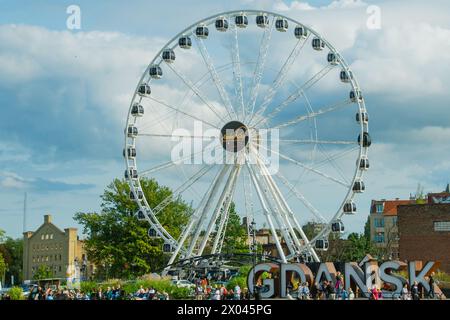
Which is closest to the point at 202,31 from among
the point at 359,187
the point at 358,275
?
the point at 359,187

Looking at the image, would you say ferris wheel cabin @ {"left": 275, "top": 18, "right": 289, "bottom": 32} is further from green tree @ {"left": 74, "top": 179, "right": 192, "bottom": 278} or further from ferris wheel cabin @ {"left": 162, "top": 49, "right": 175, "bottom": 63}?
green tree @ {"left": 74, "top": 179, "right": 192, "bottom": 278}

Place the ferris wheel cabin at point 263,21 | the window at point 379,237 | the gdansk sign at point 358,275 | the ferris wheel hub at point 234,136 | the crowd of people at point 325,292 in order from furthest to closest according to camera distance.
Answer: the window at point 379,237 → the ferris wheel cabin at point 263,21 → the ferris wheel hub at point 234,136 → the gdansk sign at point 358,275 → the crowd of people at point 325,292

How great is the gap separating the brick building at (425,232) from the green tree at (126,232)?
25.9m

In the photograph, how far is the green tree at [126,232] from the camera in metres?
98.5

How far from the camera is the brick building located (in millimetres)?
88500

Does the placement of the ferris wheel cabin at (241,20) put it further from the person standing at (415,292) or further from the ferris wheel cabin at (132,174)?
the person standing at (415,292)

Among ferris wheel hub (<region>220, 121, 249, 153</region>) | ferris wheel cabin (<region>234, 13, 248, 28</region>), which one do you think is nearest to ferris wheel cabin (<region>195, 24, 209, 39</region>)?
ferris wheel cabin (<region>234, 13, 248, 28</region>)

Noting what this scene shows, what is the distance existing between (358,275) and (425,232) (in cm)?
3619

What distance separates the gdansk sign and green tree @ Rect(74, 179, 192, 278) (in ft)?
138

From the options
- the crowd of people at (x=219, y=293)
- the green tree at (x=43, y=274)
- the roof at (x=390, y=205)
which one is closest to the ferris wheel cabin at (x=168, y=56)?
the crowd of people at (x=219, y=293)

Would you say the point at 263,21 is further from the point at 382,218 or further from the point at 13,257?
the point at 13,257

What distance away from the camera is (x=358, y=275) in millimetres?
55281
